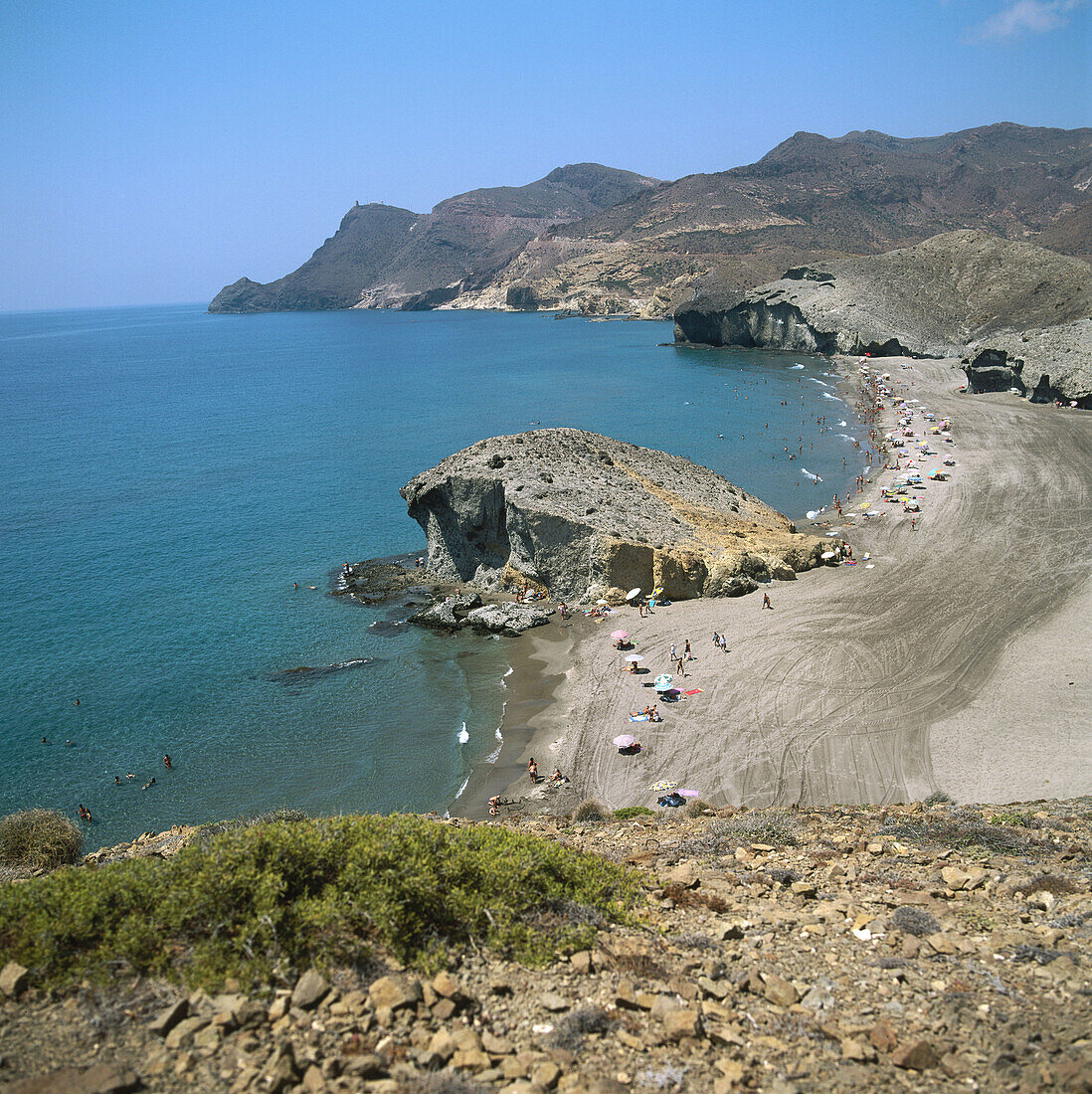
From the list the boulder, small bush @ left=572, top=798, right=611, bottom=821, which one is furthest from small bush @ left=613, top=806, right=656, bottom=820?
the boulder

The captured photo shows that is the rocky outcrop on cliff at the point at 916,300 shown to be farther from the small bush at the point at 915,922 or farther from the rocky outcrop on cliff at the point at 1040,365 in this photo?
the small bush at the point at 915,922

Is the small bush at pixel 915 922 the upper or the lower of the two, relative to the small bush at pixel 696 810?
upper

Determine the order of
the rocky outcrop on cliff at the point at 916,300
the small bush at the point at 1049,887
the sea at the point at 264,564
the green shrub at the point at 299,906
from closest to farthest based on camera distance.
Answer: the green shrub at the point at 299,906 → the small bush at the point at 1049,887 → the sea at the point at 264,564 → the rocky outcrop on cliff at the point at 916,300

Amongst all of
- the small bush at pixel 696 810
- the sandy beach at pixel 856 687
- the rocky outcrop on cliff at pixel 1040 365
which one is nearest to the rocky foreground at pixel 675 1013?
the small bush at pixel 696 810

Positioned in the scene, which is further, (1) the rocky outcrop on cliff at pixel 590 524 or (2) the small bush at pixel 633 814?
(1) the rocky outcrop on cliff at pixel 590 524

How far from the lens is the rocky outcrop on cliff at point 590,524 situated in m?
32.3

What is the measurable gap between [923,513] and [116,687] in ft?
134

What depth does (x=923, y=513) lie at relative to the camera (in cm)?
4228

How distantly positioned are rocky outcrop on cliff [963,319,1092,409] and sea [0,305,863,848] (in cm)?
1460

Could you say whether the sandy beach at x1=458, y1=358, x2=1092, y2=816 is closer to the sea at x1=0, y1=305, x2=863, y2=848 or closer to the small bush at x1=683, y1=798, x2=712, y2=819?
the small bush at x1=683, y1=798, x2=712, y2=819

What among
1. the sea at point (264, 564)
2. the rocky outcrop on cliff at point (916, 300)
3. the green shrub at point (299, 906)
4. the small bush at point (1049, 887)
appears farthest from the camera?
the rocky outcrop on cliff at point (916, 300)

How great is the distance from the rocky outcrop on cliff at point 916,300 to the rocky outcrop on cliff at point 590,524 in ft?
225

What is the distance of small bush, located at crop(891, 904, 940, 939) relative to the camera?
9438mm

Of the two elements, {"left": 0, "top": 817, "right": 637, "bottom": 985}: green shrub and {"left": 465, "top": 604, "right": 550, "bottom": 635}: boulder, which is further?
{"left": 465, "top": 604, "right": 550, "bottom": 635}: boulder
